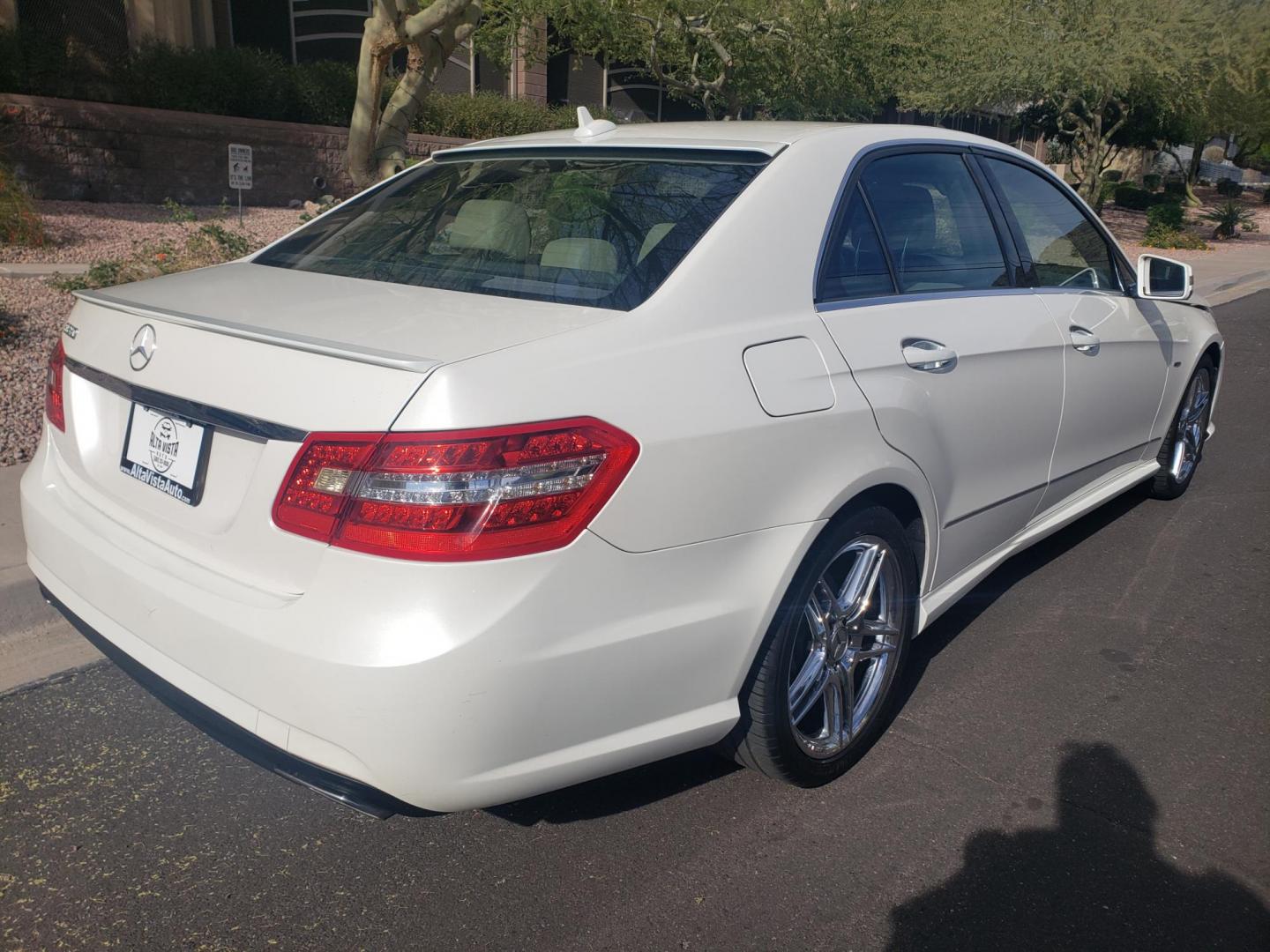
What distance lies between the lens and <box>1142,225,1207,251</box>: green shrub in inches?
896

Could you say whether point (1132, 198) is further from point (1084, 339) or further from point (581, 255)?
point (581, 255)

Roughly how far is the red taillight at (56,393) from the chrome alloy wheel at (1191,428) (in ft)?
15.6

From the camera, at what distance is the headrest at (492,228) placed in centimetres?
294

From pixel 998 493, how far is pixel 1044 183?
1399 millimetres

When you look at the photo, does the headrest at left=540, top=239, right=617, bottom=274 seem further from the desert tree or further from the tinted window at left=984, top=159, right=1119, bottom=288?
the desert tree

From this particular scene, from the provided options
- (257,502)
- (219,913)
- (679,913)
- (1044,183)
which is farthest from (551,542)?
(1044,183)

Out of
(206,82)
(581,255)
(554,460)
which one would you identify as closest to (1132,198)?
(206,82)

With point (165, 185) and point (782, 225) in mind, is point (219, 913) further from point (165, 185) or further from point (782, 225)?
point (165, 185)

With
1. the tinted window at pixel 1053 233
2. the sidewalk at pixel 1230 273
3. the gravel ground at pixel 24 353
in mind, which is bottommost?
the sidewalk at pixel 1230 273

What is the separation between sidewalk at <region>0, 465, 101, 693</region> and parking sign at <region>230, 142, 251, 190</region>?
6.45 m

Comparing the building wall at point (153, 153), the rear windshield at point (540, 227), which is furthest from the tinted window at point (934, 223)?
the building wall at point (153, 153)

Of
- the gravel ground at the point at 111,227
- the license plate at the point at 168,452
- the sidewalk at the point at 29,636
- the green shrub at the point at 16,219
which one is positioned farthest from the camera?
the gravel ground at the point at 111,227

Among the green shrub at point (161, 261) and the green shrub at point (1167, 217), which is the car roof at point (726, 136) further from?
the green shrub at point (1167, 217)

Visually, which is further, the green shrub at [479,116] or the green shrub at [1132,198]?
the green shrub at [1132,198]
